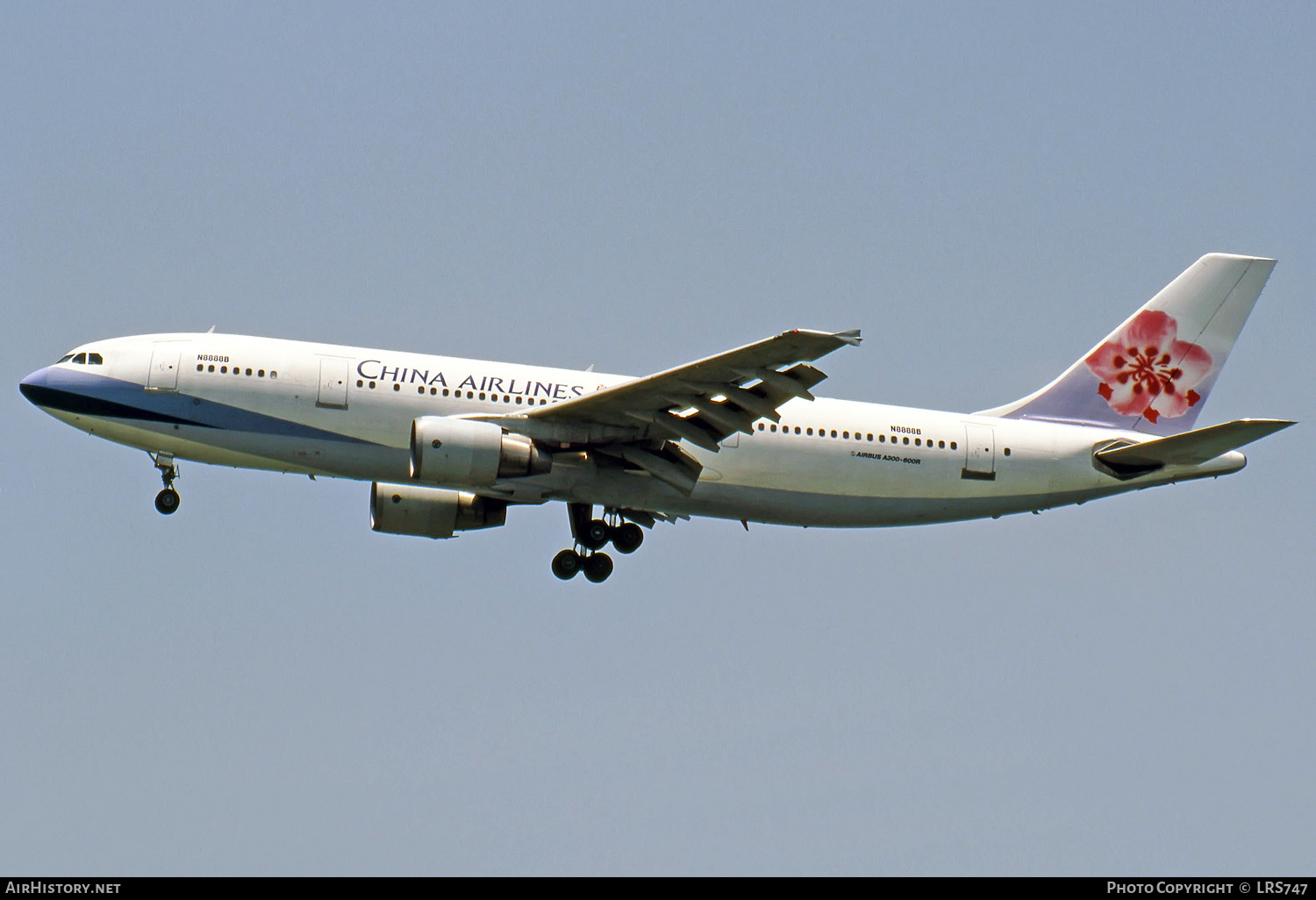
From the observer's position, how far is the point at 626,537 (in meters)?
34.1

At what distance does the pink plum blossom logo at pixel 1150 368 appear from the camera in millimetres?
36000

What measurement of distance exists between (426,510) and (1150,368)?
55.0ft

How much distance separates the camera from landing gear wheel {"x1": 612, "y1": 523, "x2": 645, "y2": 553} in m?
34.1

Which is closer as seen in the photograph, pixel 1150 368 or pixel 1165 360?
pixel 1150 368

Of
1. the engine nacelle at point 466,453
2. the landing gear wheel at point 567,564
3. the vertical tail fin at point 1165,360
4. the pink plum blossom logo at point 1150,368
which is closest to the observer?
the engine nacelle at point 466,453

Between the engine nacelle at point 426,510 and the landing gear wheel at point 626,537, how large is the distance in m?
2.52

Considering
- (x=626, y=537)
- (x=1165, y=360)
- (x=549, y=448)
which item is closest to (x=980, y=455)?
(x=1165, y=360)

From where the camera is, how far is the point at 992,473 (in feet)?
109

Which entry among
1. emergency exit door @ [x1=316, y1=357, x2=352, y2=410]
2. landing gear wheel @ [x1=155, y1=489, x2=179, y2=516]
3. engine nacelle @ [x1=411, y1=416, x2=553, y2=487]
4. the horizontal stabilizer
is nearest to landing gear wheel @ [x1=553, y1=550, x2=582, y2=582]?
engine nacelle @ [x1=411, y1=416, x2=553, y2=487]

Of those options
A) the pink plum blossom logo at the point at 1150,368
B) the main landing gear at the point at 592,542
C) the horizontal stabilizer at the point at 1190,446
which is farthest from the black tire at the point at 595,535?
the pink plum blossom logo at the point at 1150,368

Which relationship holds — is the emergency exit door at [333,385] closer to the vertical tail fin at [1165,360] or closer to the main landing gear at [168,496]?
the main landing gear at [168,496]

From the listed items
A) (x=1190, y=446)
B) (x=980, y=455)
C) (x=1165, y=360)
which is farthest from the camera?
(x=1165, y=360)

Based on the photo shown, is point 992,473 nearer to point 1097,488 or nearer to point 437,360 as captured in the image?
point 1097,488

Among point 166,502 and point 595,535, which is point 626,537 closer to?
point 595,535
